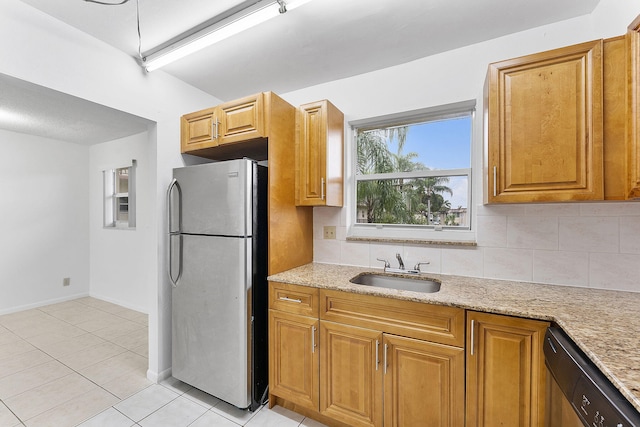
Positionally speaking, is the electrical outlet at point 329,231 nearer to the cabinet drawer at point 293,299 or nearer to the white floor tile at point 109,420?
the cabinet drawer at point 293,299

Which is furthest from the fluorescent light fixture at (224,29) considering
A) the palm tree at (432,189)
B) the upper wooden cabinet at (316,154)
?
the palm tree at (432,189)

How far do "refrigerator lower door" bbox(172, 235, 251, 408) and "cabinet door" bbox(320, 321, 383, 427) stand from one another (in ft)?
1.78

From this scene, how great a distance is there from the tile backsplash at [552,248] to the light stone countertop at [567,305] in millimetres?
73

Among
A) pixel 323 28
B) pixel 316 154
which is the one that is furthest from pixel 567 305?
pixel 323 28

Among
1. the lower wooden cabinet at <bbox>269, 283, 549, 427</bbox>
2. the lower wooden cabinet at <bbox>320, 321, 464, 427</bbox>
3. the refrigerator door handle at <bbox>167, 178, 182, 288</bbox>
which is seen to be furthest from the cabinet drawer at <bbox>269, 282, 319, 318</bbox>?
the refrigerator door handle at <bbox>167, 178, 182, 288</bbox>

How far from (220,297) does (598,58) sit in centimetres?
249

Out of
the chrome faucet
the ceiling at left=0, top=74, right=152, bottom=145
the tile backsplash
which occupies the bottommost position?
the chrome faucet

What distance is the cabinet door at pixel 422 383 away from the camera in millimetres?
1332

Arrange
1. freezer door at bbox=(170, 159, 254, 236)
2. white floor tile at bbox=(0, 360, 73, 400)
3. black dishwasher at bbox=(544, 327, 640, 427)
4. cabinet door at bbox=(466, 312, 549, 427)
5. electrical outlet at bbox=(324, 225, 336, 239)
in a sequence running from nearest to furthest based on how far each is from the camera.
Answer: black dishwasher at bbox=(544, 327, 640, 427) < cabinet door at bbox=(466, 312, 549, 427) < freezer door at bbox=(170, 159, 254, 236) < white floor tile at bbox=(0, 360, 73, 400) < electrical outlet at bbox=(324, 225, 336, 239)

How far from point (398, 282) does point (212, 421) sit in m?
1.55

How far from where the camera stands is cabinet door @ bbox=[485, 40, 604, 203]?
133 cm

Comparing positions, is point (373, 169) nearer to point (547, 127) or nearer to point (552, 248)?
point (547, 127)

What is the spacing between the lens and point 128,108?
197 cm

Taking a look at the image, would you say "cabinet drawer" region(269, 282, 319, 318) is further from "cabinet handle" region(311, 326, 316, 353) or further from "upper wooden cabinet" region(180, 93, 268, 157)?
"upper wooden cabinet" region(180, 93, 268, 157)
